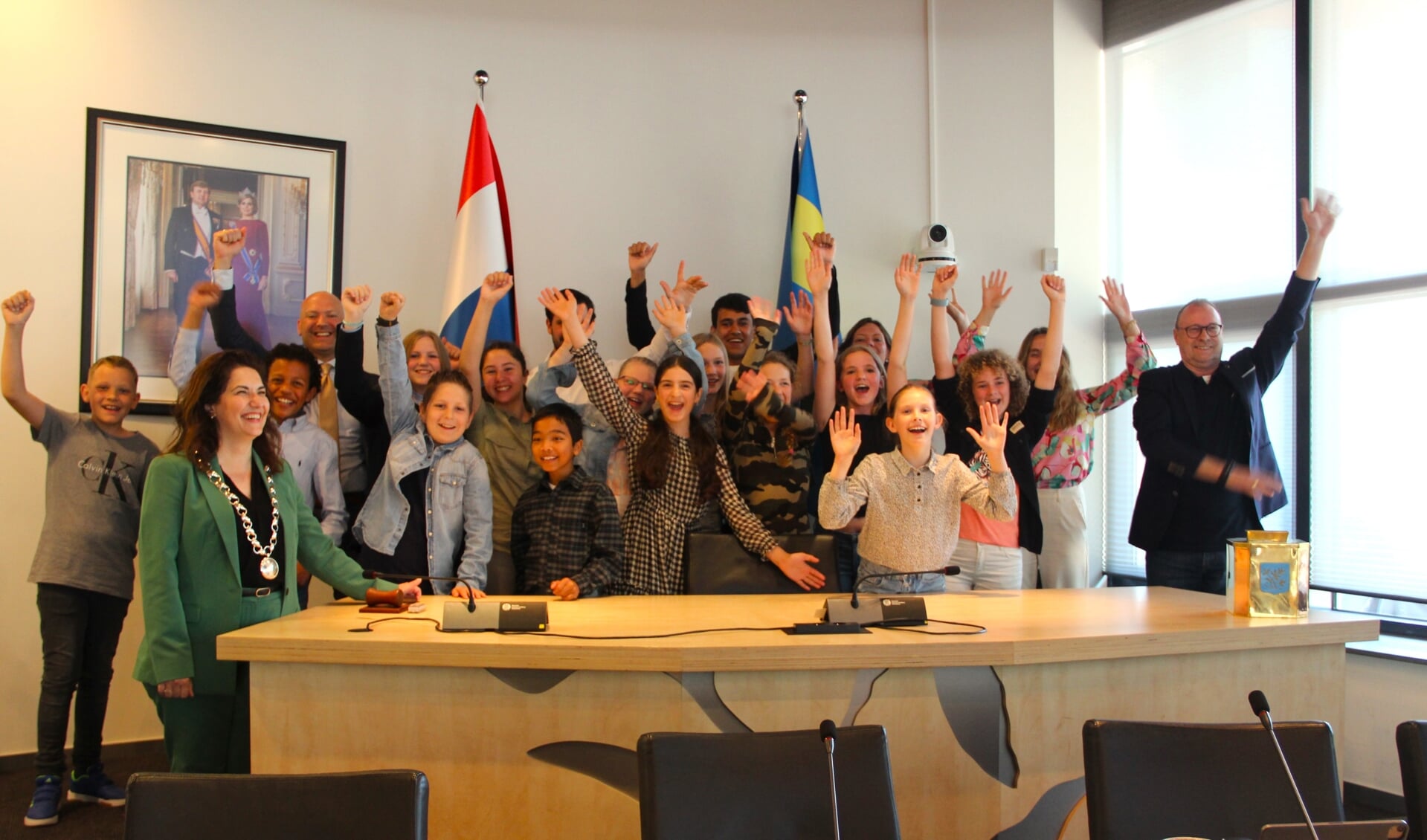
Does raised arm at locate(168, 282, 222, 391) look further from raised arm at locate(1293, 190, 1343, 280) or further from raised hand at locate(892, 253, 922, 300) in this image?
raised arm at locate(1293, 190, 1343, 280)

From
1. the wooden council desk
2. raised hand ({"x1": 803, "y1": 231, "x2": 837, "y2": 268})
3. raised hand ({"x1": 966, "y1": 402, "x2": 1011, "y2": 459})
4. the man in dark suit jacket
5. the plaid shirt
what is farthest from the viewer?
the man in dark suit jacket

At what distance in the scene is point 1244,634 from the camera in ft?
7.84

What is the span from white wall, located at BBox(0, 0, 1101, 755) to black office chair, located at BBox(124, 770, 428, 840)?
3.08 meters

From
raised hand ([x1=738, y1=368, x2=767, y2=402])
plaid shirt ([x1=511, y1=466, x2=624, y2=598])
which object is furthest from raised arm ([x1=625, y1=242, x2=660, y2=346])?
plaid shirt ([x1=511, y1=466, x2=624, y2=598])

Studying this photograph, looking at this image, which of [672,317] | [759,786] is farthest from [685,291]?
[759,786]

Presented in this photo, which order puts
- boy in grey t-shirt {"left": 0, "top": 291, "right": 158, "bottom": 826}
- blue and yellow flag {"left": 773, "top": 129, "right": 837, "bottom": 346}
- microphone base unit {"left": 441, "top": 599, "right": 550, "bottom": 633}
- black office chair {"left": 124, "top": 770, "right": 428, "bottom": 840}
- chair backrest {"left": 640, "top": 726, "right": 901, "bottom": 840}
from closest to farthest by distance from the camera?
black office chair {"left": 124, "top": 770, "right": 428, "bottom": 840}
chair backrest {"left": 640, "top": 726, "right": 901, "bottom": 840}
microphone base unit {"left": 441, "top": 599, "right": 550, "bottom": 633}
boy in grey t-shirt {"left": 0, "top": 291, "right": 158, "bottom": 826}
blue and yellow flag {"left": 773, "top": 129, "right": 837, "bottom": 346}

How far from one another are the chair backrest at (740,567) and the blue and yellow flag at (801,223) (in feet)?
5.46

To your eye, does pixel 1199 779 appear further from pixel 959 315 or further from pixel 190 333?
pixel 190 333

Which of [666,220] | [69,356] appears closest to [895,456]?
[666,220]

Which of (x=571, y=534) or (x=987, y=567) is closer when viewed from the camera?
(x=571, y=534)

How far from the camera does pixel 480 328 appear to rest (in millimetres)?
3945

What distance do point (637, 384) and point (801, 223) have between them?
4.73ft

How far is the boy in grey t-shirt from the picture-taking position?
3.38 meters

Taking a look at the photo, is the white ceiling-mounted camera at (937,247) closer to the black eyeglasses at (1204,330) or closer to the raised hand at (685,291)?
the black eyeglasses at (1204,330)
